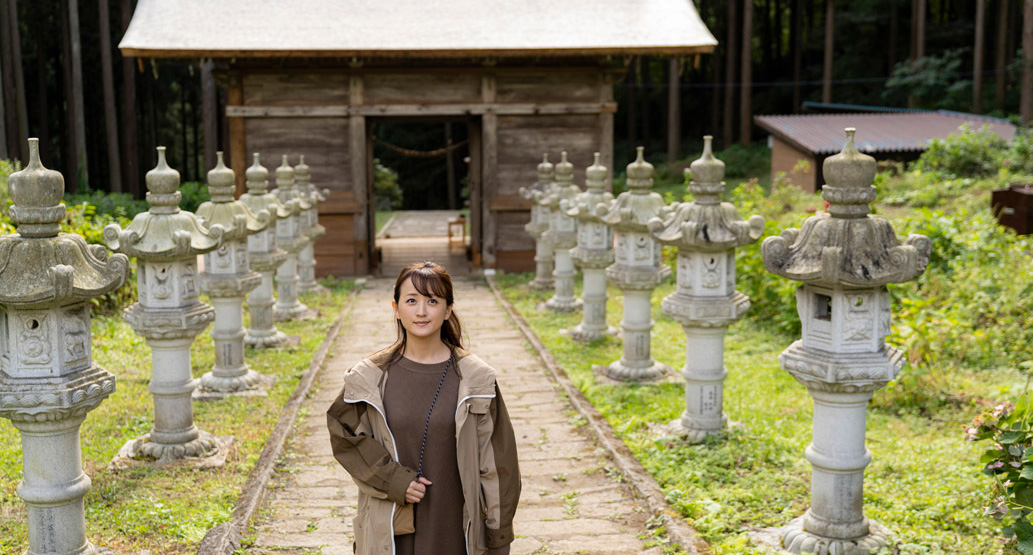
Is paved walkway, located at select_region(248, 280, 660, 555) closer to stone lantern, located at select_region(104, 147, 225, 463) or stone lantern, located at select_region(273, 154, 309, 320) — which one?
stone lantern, located at select_region(104, 147, 225, 463)

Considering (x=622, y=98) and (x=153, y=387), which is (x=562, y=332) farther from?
(x=622, y=98)

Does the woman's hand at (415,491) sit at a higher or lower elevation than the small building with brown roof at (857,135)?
lower

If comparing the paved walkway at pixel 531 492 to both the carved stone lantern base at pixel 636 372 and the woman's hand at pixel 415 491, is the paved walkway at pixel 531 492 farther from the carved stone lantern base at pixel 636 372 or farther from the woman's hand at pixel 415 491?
the woman's hand at pixel 415 491

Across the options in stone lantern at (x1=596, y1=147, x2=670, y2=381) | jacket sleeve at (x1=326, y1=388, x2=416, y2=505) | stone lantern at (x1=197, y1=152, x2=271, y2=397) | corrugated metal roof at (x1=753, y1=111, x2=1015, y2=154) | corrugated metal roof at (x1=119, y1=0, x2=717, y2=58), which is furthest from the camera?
corrugated metal roof at (x1=753, y1=111, x2=1015, y2=154)

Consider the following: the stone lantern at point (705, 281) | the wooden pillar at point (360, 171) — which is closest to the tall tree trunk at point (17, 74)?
the wooden pillar at point (360, 171)

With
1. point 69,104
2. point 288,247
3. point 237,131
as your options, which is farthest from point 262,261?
point 69,104

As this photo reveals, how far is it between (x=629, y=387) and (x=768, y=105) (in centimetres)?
3019

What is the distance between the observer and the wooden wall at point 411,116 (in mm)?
16391

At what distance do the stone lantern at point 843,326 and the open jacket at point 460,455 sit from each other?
6.54 ft

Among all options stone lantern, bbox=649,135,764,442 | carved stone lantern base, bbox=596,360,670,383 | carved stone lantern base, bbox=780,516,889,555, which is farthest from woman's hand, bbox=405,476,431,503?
carved stone lantern base, bbox=596,360,670,383

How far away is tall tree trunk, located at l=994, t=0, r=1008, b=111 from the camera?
28.1 m

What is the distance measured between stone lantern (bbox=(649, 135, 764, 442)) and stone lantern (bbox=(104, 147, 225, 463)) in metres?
3.22

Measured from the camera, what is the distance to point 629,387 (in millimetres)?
8805

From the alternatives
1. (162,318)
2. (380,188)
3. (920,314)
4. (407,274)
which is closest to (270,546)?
(162,318)
